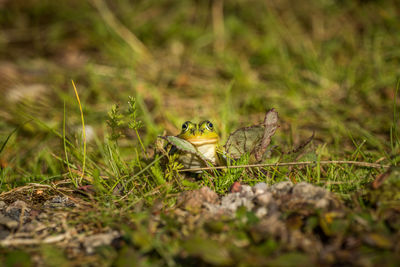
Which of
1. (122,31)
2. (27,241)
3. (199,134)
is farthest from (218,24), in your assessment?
(27,241)

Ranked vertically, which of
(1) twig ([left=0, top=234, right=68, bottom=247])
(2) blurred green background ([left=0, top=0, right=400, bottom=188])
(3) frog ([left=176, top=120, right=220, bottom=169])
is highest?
(2) blurred green background ([left=0, top=0, right=400, bottom=188])

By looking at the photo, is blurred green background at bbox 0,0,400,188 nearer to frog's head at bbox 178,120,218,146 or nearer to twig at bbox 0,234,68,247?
frog's head at bbox 178,120,218,146

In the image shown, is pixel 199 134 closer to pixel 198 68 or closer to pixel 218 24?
pixel 198 68

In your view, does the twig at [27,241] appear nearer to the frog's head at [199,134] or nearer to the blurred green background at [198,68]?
the frog's head at [199,134]

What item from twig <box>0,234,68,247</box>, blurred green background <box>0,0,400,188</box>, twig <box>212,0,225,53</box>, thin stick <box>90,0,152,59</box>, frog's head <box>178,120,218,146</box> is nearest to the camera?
twig <box>0,234,68,247</box>

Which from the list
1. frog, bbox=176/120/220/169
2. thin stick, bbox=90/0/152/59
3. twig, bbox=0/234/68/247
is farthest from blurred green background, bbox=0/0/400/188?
twig, bbox=0/234/68/247
